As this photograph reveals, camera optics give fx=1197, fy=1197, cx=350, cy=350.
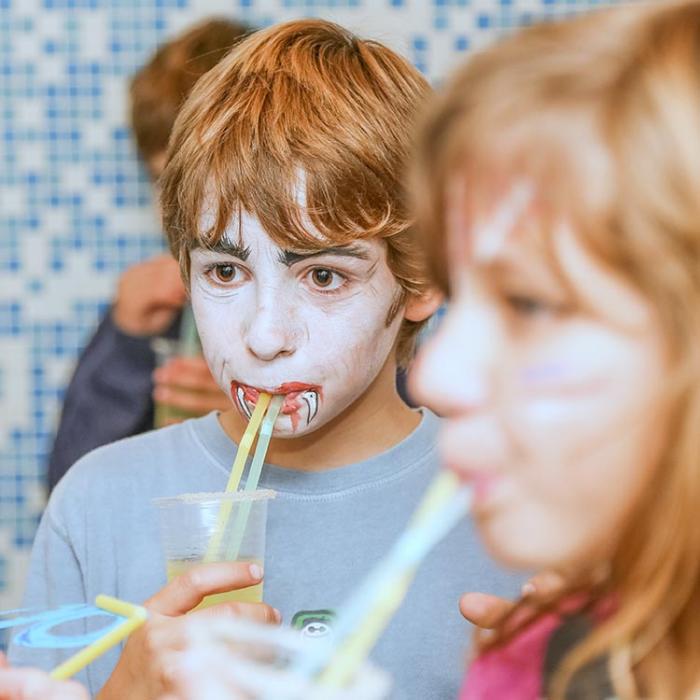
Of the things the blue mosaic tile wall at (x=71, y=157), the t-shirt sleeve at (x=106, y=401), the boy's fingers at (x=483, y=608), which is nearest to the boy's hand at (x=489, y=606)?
the boy's fingers at (x=483, y=608)

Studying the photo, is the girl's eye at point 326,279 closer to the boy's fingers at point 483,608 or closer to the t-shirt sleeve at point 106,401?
the boy's fingers at point 483,608

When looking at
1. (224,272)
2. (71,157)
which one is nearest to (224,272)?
(224,272)

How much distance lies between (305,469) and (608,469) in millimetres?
658

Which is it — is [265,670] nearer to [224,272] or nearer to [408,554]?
[408,554]

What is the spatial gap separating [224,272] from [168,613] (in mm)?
313

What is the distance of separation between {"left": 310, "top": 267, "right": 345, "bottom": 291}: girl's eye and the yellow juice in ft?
0.81

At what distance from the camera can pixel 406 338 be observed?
1.25m

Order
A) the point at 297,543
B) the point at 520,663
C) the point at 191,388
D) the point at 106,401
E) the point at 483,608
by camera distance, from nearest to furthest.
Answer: the point at 520,663, the point at 483,608, the point at 297,543, the point at 191,388, the point at 106,401

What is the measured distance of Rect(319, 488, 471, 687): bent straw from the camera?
1.89 feet

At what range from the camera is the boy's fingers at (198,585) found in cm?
92

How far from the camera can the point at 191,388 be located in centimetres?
169

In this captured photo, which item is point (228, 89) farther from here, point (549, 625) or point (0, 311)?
point (0, 311)

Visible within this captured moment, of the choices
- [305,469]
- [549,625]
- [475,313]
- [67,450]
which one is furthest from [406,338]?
[67,450]

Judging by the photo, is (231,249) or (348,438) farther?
(348,438)
